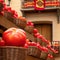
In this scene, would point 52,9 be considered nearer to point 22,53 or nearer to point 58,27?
point 58,27

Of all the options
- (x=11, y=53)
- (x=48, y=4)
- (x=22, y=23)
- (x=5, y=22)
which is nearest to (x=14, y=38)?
(x=11, y=53)

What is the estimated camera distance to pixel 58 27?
21.0 m

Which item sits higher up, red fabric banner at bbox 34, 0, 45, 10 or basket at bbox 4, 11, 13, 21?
red fabric banner at bbox 34, 0, 45, 10

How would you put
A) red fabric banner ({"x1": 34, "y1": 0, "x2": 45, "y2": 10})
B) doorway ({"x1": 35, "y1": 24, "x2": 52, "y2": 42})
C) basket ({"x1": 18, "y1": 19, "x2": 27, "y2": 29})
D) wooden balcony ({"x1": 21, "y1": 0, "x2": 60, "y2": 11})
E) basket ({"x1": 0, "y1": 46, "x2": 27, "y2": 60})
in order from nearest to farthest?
1. basket ({"x1": 0, "y1": 46, "x2": 27, "y2": 60})
2. basket ({"x1": 18, "y1": 19, "x2": 27, "y2": 29})
3. red fabric banner ({"x1": 34, "y1": 0, "x2": 45, "y2": 10})
4. doorway ({"x1": 35, "y1": 24, "x2": 52, "y2": 42})
5. wooden balcony ({"x1": 21, "y1": 0, "x2": 60, "y2": 11})

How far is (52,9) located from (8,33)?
1782 centimetres

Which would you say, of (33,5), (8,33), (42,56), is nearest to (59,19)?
(33,5)

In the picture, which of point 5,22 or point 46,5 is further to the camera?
point 46,5

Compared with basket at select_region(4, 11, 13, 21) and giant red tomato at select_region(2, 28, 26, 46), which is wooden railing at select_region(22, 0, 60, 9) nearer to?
basket at select_region(4, 11, 13, 21)

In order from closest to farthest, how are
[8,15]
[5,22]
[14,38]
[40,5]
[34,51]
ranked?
[14,38] → [5,22] → [8,15] → [34,51] → [40,5]

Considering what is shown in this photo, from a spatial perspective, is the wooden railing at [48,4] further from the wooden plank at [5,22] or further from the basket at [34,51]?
the wooden plank at [5,22]

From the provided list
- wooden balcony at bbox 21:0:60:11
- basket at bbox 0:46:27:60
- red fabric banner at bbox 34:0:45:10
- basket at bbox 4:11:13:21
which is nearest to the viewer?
basket at bbox 0:46:27:60

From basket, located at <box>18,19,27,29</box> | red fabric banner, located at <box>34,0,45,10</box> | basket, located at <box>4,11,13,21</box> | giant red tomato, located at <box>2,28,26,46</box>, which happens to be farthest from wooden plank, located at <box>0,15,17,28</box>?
red fabric banner, located at <box>34,0,45,10</box>

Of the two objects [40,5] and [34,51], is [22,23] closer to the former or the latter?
[34,51]

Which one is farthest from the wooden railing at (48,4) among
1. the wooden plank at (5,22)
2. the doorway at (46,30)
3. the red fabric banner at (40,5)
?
the wooden plank at (5,22)
